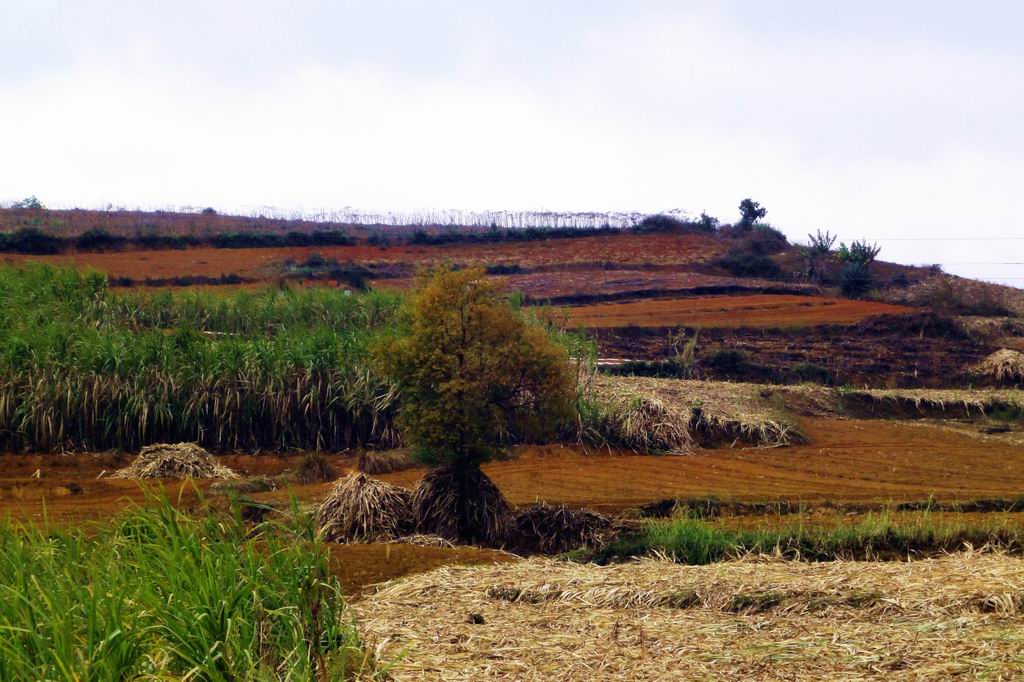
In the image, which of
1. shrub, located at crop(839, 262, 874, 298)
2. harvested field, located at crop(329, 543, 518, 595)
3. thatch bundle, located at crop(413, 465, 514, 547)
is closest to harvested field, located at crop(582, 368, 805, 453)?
thatch bundle, located at crop(413, 465, 514, 547)

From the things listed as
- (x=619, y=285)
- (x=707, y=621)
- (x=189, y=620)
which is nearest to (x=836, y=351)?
(x=619, y=285)

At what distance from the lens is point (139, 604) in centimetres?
467

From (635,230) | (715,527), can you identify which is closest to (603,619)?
(715,527)

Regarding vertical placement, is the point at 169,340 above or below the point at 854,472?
above

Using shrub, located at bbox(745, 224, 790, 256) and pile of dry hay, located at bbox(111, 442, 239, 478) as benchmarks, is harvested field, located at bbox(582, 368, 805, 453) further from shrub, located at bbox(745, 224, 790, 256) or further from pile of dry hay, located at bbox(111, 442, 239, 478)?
shrub, located at bbox(745, 224, 790, 256)

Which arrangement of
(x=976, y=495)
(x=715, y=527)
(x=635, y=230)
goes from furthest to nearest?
(x=635, y=230), (x=976, y=495), (x=715, y=527)

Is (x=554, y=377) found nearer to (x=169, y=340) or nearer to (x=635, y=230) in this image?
(x=169, y=340)

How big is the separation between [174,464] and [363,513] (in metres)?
4.35

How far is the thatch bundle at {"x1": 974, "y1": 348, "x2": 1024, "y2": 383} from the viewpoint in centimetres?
2161

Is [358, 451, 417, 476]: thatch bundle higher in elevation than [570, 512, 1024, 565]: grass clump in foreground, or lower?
lower

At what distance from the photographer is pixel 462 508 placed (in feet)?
32.8

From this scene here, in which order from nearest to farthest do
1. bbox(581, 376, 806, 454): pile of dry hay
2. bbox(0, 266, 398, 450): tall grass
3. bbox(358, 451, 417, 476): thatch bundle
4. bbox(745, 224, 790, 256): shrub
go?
bbox(358, 451, 417, 476): thatch bundle < bbox(0, 266, 398, 450): tall grass < bbox(581, 376, 806, 454): pile of dry hay < bbox(745, 224, 790, 256): shrub

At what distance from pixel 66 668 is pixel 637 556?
473 centimetres

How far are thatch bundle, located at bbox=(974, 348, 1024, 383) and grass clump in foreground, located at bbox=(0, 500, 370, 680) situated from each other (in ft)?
65.5
